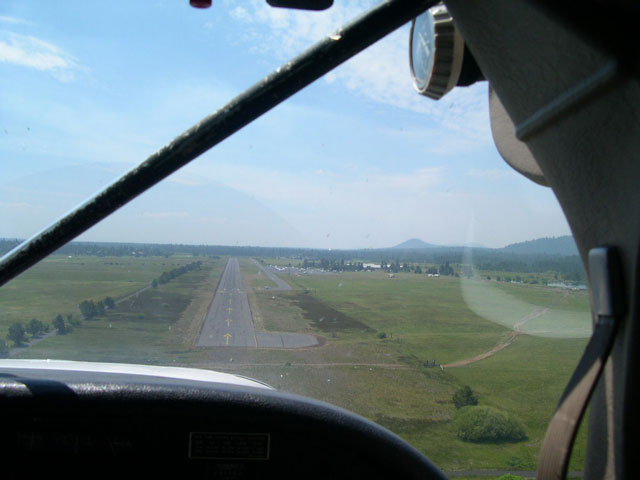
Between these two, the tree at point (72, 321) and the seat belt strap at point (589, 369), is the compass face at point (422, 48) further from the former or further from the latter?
the tree at point (72, 321)

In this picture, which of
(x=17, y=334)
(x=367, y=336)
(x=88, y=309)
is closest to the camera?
(x=17, y=334)

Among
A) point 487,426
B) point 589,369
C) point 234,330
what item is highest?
point 589,369

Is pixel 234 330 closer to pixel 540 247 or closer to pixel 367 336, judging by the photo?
pixel 367 336

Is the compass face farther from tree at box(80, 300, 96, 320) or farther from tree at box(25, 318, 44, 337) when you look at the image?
tree at box(80, 300, 96, 320)

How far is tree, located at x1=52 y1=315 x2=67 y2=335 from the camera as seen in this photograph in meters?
3.68

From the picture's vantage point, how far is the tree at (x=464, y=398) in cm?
363

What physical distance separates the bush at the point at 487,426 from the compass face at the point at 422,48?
7.65 feet

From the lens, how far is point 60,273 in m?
3.41

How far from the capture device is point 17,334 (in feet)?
10.6

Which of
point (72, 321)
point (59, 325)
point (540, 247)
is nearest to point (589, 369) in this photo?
point (540, 247)

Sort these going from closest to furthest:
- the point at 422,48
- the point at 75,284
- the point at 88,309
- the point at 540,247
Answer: the point at 422,48, the point at 540,247, the point at 88,309, the point at 75,284

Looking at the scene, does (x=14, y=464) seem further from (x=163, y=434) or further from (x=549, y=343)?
(x=549, y=343)

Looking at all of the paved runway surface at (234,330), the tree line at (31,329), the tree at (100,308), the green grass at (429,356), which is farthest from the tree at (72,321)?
the green grass at (429,356)

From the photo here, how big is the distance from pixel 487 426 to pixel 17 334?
2965mm
